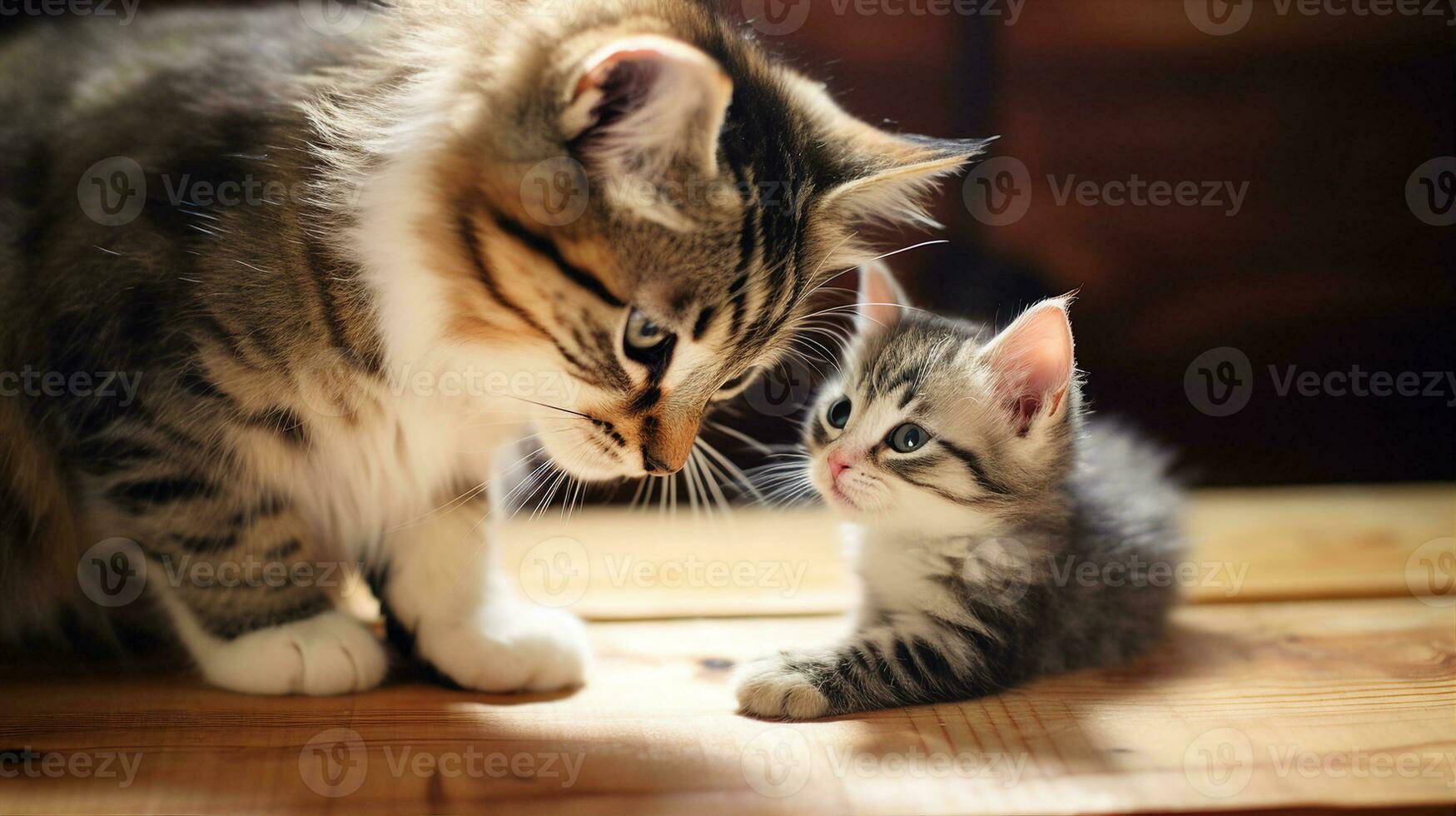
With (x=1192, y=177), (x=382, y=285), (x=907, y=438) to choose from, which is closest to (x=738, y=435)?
(x=907, y=438)

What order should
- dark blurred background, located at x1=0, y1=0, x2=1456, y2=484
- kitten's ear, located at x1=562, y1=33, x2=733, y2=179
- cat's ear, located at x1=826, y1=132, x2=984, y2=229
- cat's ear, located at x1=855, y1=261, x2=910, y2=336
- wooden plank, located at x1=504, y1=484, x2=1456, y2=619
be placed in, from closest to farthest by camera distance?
kitten's ear, located at x1=562, y1=33, x2=733, y2=179 → cat's ear, located at x1=826, y1=132, x2=984, y2=229 → cat's ear, located at x1=855, y1=261, x2=910, y2=336 → wooden plank, located at x1=504, y1=484, x2=1456, y2=619 → dark blurred background, located at x1=0, y1=0, x2=1456, y2=484

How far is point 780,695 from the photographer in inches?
51.4

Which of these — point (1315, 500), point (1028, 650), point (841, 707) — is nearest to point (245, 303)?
point (841, 707)

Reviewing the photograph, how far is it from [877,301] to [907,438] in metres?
0.27

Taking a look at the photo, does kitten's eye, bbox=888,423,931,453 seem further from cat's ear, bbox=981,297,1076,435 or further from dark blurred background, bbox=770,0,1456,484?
dark blurred background, bbox=770,0,1456,484

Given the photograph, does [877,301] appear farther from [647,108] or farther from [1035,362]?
[647,108]

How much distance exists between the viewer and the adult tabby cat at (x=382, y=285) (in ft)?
3.81

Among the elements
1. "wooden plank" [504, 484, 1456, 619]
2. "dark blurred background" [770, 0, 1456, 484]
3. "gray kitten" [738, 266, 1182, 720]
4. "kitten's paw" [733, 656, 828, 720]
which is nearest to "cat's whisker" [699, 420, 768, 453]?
"gray kitten" [738, 266, 1182, 720]

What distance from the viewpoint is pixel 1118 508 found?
5.01 feet

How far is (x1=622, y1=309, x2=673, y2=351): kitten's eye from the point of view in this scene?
1.18 meters

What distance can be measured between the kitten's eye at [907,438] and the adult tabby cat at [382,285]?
187 mm

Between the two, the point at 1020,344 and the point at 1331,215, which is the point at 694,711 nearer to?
the point at 1020,344

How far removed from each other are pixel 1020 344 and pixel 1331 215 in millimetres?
1196

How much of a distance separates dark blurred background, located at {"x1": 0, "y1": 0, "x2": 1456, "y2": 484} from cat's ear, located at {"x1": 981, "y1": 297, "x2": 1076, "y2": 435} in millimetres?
605
